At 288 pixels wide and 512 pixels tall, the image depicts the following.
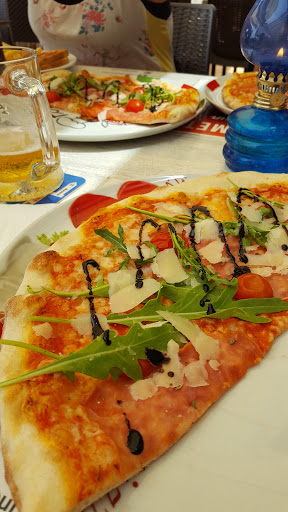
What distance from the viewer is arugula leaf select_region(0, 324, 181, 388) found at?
92 centimetres

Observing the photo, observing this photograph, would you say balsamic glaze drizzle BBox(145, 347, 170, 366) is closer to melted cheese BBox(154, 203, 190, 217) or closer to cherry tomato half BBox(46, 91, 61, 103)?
melted cheese BBox(154, 203, 190, 217)

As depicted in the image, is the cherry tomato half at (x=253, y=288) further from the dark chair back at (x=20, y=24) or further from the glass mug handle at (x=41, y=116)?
the dark chair back at (x=20, y=24)

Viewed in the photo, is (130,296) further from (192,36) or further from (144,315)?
(192,36)

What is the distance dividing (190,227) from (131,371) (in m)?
0.69

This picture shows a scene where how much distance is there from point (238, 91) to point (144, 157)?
0.92m

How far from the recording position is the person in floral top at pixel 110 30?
13.0 ft

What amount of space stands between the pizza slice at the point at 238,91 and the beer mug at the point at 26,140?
4.13 ft

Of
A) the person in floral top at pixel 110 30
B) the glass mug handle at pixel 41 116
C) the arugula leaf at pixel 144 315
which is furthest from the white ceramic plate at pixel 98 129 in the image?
the person in floral top at pixel 110 30

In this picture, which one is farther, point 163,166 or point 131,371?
point 163,166

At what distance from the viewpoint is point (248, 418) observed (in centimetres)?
93

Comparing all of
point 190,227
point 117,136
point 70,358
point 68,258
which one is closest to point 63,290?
point 68,258

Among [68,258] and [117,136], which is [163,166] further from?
[68,258]

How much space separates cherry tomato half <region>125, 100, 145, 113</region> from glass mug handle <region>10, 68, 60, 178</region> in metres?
0.80

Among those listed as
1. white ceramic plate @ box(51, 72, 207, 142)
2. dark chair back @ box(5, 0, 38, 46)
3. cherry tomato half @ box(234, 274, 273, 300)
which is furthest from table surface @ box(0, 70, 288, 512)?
dark chair back @ box(5, 0, 38, 46)
